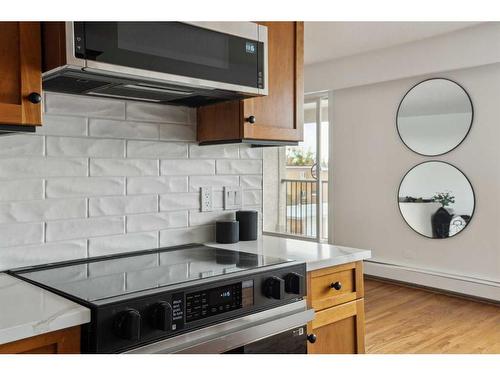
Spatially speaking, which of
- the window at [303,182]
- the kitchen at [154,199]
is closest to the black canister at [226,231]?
the kitchen at [154,199]

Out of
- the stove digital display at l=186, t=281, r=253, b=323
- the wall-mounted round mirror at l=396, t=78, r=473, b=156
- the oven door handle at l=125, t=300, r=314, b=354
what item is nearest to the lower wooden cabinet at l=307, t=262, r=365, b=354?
the oven door handle at l=125, t=300, r=314, b=354

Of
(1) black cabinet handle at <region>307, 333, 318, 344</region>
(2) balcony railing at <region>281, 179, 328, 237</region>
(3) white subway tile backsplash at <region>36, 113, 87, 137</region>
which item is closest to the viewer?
(3) white subway tile backsplash at <region>36, 113, 87, 137</region>

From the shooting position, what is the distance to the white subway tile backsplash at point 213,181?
2.21 metres

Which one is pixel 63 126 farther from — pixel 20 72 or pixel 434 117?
pixel 434 117

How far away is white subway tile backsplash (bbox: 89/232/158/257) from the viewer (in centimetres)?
187

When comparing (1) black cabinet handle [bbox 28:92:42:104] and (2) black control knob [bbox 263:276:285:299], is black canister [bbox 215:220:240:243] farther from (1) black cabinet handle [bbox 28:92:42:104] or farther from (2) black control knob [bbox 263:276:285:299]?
(1) black cabinet handle [bbox 28:92:42:104]

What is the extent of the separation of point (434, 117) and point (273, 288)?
347cm

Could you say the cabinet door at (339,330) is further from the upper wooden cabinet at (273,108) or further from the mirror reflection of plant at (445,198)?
the mirror reflection of plant at (445,198)

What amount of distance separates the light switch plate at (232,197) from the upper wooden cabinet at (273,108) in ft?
1.04

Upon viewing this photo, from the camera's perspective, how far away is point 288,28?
2.13 meters

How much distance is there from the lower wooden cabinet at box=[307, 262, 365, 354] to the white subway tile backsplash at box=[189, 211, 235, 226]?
0.64m

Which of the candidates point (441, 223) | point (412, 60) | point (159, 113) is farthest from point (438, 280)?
point (159, 113)

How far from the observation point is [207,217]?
2270 mm
